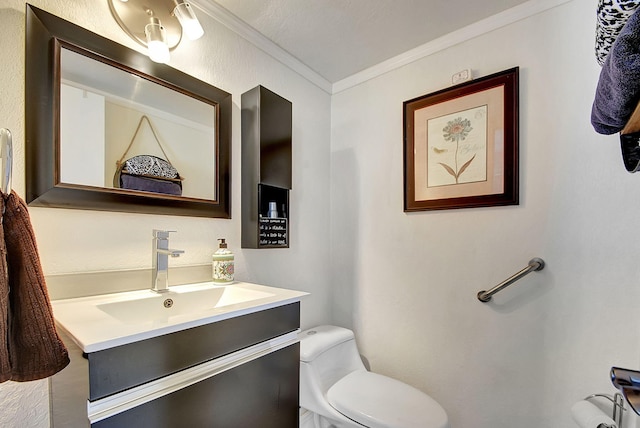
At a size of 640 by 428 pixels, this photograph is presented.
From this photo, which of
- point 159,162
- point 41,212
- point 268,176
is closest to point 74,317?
point 41,212

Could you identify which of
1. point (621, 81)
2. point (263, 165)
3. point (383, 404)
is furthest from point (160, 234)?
point (621, 81)

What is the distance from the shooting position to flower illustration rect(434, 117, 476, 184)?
53.4 inches

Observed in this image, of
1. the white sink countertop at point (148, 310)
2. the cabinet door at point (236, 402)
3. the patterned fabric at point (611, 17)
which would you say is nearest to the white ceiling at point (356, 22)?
the patterned fabric at point (611, 17)

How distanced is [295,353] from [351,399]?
0.51 meters

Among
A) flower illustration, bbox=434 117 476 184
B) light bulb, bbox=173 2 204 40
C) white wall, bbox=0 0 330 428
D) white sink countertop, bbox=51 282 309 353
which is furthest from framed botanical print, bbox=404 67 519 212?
light bulb, bbox=173 2 204 40

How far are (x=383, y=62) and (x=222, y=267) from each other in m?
1.43

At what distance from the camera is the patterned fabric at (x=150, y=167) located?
0.98 metres

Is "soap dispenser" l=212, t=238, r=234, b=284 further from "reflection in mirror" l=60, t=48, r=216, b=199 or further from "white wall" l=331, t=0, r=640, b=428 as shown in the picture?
"white wall" l=331, t=0, r=640, b=428

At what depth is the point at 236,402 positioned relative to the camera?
2.43ft

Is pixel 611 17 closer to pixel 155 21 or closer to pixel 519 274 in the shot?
pixel 519 274

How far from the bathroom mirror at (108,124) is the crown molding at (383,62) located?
1.15 feet

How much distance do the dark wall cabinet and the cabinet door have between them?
0.57 metres

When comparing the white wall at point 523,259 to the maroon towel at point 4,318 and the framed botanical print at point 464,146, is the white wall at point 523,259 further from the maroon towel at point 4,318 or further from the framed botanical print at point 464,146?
the maroon towel at point 4,318

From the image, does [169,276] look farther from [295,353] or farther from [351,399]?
[351,399]
